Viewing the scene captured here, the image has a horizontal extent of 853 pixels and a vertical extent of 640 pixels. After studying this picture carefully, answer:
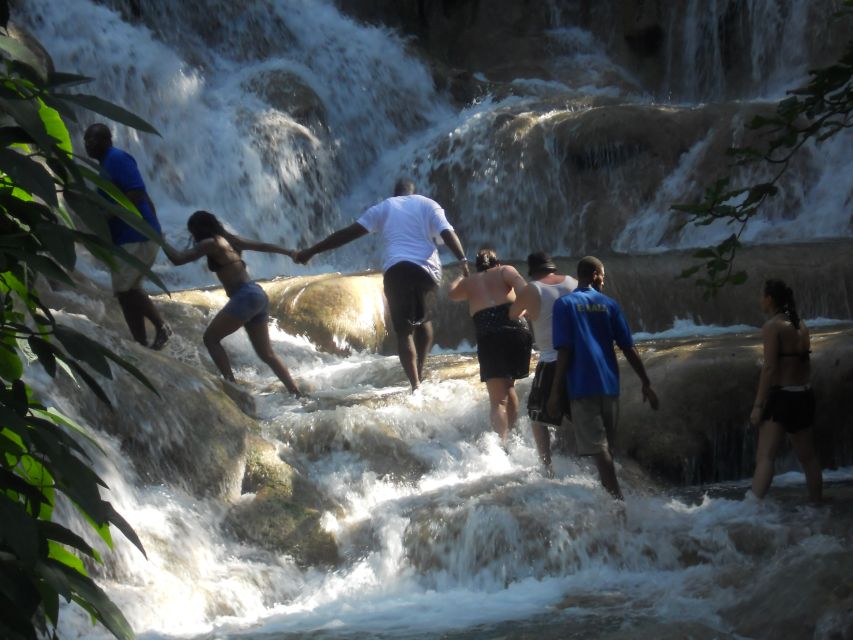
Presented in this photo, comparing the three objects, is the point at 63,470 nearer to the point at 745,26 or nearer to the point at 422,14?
the point at 745,26

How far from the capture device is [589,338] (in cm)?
698

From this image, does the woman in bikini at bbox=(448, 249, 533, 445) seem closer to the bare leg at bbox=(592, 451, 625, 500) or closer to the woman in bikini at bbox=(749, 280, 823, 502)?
the bare leg at bbox=(592, 451, 625, 500)

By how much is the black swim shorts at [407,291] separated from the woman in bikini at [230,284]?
79cm

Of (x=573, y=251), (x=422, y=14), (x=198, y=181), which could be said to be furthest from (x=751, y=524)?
(x=422, y=14)

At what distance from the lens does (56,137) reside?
161 cm

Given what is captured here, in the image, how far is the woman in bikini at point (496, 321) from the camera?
833cm

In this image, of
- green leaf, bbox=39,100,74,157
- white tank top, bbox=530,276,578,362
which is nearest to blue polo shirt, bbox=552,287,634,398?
white tank top, bbox=530,276,578,362

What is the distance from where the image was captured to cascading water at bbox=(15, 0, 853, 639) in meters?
6.51

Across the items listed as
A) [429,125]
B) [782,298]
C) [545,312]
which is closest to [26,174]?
[782,298]

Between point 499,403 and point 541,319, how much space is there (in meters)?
1.04

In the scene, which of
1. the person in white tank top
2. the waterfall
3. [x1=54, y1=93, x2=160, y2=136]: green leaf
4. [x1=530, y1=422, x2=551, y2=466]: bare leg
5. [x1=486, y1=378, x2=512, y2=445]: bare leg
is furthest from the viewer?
the waterfall

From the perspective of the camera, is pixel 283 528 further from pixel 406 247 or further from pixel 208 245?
pixel 406 247

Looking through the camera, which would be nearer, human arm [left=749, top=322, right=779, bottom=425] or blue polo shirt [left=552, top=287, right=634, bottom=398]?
blue polo shirt [left=552, top=287, right=634, bottom=398]

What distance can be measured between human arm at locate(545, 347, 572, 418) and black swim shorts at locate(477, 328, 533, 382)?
1.11 meters
